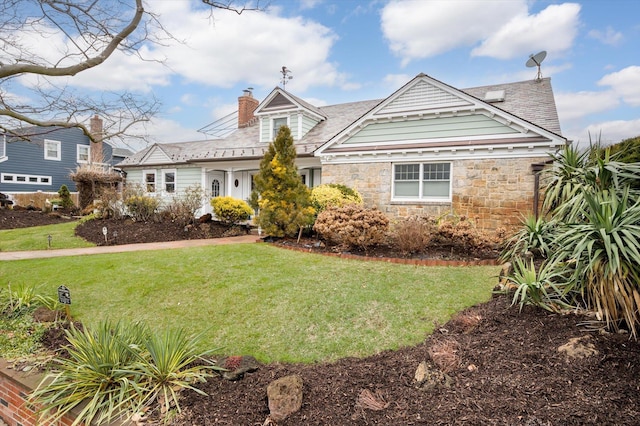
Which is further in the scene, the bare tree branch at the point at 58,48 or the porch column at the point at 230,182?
the porch column at the point at 230,182

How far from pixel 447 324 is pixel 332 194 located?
7203 millimetres

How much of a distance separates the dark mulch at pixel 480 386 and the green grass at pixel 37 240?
10880mm

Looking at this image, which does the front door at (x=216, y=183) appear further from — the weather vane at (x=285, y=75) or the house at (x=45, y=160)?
the house at (x=45, y=160)

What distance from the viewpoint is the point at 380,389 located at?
3.03 metres

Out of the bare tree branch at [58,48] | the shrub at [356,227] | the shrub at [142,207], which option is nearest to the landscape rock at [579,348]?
the shrub at [356,227]

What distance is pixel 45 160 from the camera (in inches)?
989

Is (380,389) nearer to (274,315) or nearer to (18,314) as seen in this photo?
(274,315)

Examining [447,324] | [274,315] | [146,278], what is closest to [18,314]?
[146,278]

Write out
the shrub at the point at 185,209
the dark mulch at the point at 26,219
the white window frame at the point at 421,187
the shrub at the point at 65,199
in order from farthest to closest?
the shrub at the point at 65,199
the dark mulch at the point at 26,219
the shrub at the point at 185,209
the white window frame at the point at 421,187

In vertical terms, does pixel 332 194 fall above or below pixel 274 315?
above

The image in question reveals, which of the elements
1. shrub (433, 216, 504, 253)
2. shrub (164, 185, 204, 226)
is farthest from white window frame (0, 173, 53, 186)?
shrub (433, 216, 504, 253)

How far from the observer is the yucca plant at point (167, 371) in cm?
313

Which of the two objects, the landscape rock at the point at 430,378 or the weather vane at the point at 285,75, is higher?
the weather vane at the point at 285,75

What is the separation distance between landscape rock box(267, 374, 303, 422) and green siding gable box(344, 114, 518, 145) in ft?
34.7
